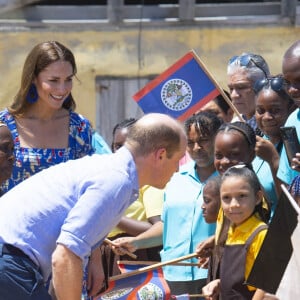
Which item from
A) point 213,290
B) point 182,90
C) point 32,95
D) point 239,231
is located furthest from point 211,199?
point 182,90

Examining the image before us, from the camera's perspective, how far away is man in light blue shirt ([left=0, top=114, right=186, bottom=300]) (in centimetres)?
541

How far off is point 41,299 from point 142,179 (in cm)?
71

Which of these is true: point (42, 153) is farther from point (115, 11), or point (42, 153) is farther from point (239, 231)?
point (115, 11)

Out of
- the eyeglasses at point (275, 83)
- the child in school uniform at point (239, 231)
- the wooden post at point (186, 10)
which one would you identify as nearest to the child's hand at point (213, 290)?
the child in school uniform at point (239, 231)

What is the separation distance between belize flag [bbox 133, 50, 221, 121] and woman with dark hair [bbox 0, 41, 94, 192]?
155cm

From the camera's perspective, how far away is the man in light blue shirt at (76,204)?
5.41 meters

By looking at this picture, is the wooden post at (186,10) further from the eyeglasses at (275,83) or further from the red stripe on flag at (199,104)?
the eyeglasses at (275,83)

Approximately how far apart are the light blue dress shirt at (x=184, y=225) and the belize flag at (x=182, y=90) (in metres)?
0.76

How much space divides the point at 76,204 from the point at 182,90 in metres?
3.40

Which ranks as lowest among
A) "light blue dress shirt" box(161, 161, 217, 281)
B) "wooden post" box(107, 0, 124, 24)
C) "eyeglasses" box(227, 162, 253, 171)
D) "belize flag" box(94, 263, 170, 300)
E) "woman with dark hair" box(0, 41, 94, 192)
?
"belize flag" box(94, 263, 170, 300)

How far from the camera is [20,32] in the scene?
1357 centimetres

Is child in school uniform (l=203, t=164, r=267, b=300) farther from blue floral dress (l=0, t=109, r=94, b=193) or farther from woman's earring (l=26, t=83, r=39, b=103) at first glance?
woman's earring (l=26, t=83, r=39, b=103)

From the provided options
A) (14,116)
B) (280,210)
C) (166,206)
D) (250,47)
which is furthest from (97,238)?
(250,47)

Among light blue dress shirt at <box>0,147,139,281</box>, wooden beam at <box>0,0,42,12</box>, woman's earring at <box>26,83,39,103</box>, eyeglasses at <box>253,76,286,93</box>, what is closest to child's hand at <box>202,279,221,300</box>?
eyeglasses at <box>253,76,286,93</box>
